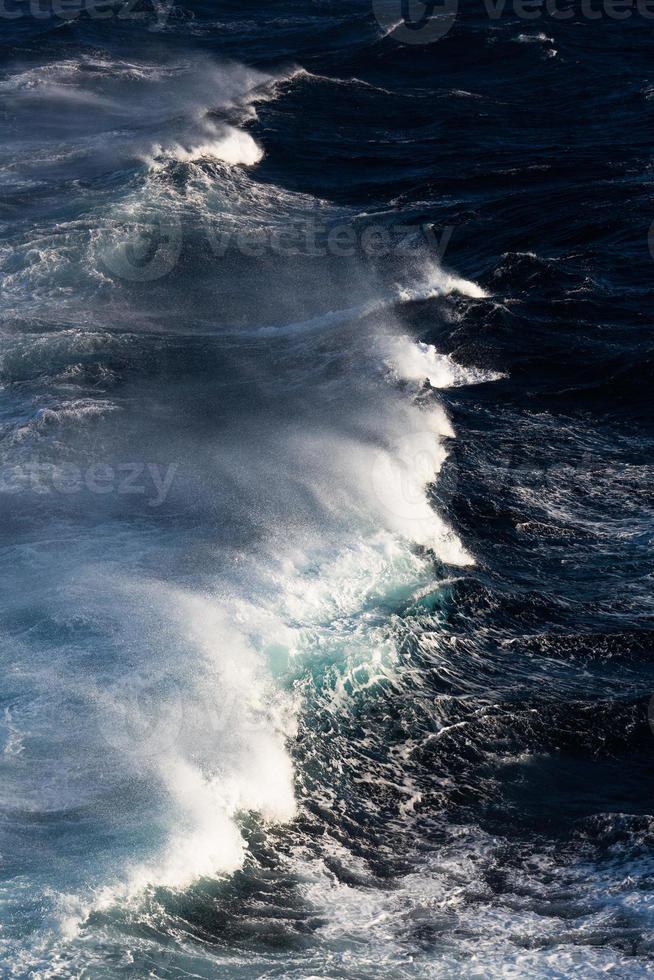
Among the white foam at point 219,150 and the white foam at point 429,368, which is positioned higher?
the white foam at point 219,150

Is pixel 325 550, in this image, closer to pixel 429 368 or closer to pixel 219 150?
pixel 429 368

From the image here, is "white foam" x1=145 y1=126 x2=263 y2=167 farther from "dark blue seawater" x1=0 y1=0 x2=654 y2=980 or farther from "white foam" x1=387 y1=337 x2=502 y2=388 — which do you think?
"white foam" x1=387 y1=337 x2=502 y2=388

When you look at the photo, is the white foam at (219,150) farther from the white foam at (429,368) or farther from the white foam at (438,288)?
the white foam at (429,368)

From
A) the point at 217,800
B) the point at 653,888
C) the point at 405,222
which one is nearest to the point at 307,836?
the point at 217,800

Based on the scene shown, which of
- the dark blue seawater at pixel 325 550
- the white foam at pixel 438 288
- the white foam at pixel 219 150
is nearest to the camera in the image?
the dark blue seawater at pixel 325 550

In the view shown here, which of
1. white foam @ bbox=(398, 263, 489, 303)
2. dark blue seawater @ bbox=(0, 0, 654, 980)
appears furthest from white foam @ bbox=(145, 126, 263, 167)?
white foam @ bbox=(398, 263, 489, 303)

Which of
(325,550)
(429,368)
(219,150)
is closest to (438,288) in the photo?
(429,368)

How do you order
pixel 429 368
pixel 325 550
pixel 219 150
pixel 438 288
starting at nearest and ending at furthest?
pixel 325 550, pixel 429 368, pixel 438 288, pixel 219 150

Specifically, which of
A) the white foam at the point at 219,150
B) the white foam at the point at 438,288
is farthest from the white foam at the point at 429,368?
the white foam at the point at 219,150

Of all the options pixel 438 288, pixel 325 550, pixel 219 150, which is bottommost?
pixel 325 550
